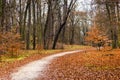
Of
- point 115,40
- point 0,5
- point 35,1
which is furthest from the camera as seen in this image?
point 35,1

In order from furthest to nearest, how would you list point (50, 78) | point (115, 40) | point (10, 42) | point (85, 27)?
point (85, 27), point (115, 40), point (10, 42), point (50, 78)

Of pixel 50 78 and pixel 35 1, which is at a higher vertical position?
pixel 35 1

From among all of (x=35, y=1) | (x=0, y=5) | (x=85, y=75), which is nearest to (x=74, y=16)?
(x=35, y=1)

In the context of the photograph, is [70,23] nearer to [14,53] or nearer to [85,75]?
[14,53]

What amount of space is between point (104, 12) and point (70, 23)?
33284mm

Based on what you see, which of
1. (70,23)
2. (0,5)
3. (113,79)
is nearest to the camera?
(113,79)

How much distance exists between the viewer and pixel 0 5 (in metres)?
30.8

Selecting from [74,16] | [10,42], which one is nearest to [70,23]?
[74,16]

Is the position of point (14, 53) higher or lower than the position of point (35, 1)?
lower

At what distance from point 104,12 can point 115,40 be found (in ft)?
19.6

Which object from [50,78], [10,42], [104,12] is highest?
[104,12]

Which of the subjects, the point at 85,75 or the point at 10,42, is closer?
the point at 85,75

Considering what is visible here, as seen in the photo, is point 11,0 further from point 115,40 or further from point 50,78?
point 50,78

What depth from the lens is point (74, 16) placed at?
244 ft
